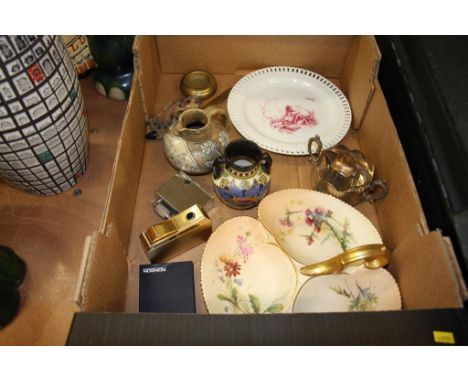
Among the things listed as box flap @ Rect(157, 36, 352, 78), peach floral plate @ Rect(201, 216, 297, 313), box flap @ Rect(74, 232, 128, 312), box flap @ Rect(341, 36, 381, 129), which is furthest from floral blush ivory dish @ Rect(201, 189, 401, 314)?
box flap @ Rect(157, 36, 352, 78)

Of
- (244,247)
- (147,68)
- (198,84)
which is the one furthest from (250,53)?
(244,247)

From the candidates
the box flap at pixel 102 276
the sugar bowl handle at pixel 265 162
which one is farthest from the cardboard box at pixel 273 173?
the sugar bowl handle at pixel 265 162

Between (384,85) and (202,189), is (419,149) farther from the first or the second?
(202,189)

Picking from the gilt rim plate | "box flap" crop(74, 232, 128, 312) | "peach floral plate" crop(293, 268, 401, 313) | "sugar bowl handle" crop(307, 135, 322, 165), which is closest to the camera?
"box flap" crop(74, 232, 128, 312)

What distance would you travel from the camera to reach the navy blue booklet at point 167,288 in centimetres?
67

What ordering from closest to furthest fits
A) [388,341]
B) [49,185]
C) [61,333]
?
[388,341] → [61,333] → [49,185]

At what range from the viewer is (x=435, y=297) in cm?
56

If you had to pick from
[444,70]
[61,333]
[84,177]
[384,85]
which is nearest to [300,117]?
[384,85]

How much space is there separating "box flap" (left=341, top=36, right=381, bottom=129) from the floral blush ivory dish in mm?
239

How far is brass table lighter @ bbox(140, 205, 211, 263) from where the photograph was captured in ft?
2.20

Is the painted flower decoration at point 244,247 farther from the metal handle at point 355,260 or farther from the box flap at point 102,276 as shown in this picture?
the box flap at point 102,276

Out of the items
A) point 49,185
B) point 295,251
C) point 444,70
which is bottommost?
point 295,251

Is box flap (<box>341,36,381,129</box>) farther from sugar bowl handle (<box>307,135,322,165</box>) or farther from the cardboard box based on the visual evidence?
sugar bowl handle (<box>307,135,322,165</box>)

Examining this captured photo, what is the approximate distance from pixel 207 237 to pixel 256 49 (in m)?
0.49
